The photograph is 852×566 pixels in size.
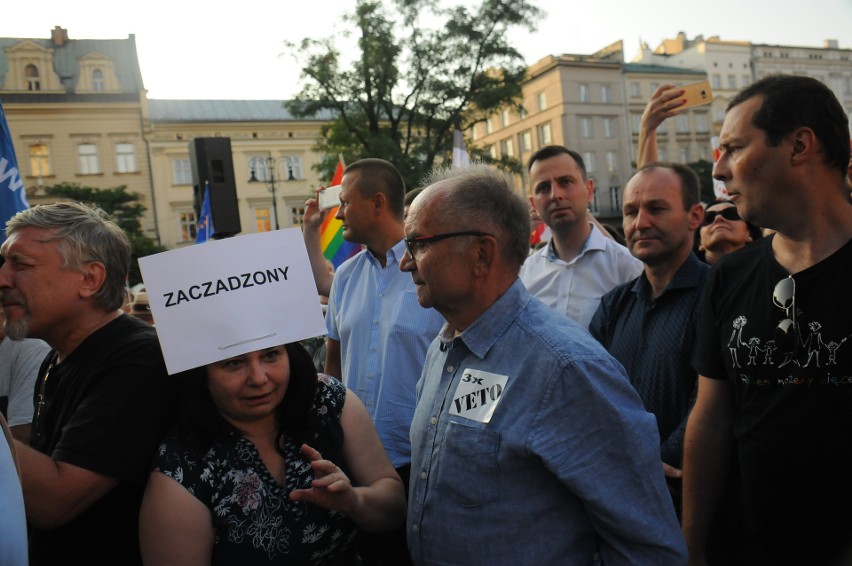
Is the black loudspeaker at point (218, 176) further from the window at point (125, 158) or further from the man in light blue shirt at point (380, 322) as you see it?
the window at point (125, 158)

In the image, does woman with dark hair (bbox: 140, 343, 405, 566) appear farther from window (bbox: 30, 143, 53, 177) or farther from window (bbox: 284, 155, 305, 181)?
window (bbox: 284, 155, 305, 181)

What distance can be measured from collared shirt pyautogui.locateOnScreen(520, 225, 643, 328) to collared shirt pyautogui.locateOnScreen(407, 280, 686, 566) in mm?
1690

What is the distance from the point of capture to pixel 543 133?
57.1 meters

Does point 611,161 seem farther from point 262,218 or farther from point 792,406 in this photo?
point 792,406

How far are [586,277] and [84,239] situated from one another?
7.89 ft

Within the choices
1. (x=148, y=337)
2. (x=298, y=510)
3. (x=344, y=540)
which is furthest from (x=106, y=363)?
(x=344, y=540)

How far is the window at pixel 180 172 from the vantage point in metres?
43.8

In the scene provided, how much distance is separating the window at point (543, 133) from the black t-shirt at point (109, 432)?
56.0m

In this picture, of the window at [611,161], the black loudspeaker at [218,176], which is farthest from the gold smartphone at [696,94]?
the window at [611,161]

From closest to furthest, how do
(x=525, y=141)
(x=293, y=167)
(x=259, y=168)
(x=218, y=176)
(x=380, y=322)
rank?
(x=380, y=322), (x=218, y=176), (x=259, y=168), (x=293, y=167), (x=525, y=141)

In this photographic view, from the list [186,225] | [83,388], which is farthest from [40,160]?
[83,388]

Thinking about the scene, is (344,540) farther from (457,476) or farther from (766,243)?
(766,243)

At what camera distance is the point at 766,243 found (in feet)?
6.66

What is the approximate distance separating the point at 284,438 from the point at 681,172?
2.10m
